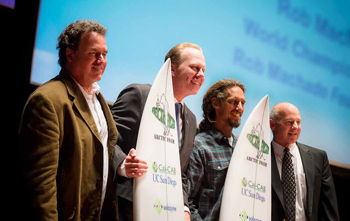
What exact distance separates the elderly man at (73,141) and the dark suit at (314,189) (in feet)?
4.33

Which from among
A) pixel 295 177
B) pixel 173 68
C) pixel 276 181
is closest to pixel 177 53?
pixel 173 68

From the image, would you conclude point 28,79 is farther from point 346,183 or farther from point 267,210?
point 346,183

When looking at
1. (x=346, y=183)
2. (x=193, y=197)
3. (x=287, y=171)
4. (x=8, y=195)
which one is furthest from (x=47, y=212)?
(x=346, y=183)

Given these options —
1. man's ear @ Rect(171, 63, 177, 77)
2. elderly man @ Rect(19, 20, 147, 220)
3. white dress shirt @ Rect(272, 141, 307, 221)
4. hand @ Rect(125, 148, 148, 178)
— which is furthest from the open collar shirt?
white dress shirt @ Rect(272, 141, 307, 221)

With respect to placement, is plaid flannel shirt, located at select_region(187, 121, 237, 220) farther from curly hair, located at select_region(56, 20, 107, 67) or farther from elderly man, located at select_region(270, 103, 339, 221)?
curly hair, located at select_region(56, 20, 107, 67)

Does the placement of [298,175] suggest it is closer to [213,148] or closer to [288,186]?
[288,186]

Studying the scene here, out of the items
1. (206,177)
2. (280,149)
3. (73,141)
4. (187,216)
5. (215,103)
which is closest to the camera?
(73,141)

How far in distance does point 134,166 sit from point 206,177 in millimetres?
673

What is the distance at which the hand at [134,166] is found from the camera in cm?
213

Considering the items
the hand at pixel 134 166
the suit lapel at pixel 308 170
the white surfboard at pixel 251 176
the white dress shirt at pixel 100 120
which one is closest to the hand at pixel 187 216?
the white surfboard at pixel 251 176

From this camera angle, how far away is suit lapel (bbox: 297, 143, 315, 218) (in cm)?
301

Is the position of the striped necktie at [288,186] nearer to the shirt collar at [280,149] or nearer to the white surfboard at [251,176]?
the shirt collar at [280,149]

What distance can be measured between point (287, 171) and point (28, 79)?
6.96 ft

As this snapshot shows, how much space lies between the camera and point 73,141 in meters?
1.90
